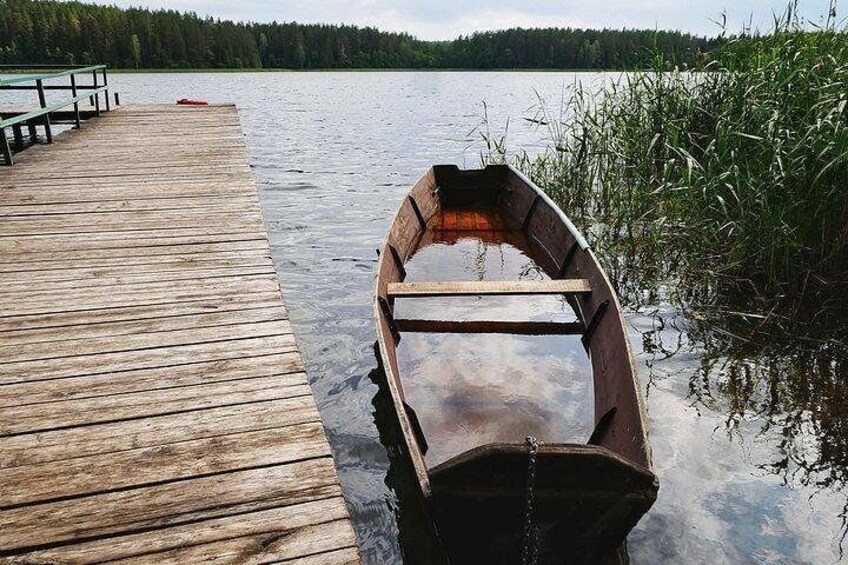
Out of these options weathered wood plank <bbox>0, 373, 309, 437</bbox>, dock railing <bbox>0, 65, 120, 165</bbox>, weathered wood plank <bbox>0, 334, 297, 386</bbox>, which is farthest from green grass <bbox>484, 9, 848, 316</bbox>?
dock railing <bbox>0, 65, 120, 165</bbox>

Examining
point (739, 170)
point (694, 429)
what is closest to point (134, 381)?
point (694, 429)

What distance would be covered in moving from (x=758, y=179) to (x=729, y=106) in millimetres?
1428

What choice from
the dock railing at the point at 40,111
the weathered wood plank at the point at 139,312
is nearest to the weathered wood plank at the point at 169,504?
the weathered wood plank at the point at 139,312

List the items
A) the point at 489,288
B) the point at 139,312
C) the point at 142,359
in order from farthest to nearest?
the point at 489,288 < the point at 139,312 < the point at 142,359

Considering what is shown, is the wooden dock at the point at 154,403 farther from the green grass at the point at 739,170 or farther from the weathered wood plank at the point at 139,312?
the green grass at the point at 739,170

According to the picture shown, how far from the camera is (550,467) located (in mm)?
2104

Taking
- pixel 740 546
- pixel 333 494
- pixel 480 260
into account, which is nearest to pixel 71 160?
pixel 480 260

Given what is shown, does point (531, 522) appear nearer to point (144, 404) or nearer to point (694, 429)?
point (144, 404)

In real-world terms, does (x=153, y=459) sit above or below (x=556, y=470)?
below

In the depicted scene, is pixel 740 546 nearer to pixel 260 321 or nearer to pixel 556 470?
pixel 556 470

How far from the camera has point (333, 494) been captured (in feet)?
6.93

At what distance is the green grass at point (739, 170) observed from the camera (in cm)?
457

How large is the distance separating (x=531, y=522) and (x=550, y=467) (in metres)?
0.30

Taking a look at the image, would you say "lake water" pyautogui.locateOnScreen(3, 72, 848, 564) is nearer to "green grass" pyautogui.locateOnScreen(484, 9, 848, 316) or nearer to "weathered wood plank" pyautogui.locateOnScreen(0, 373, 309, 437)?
"green grass" pyautogui.locateOnScreen(484, 9, 848, 316)
